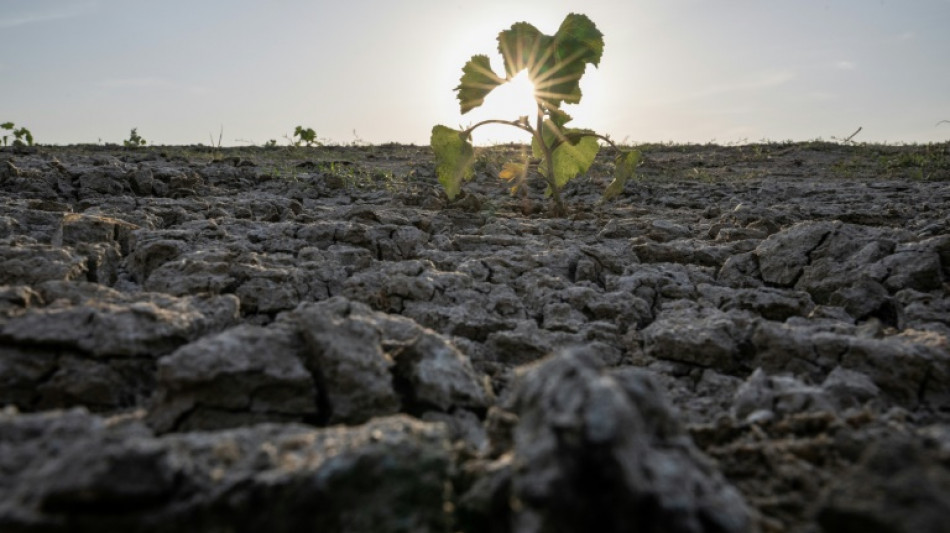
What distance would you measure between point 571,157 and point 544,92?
632mm

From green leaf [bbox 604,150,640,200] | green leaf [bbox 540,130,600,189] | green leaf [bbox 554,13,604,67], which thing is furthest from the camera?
green leaf [bbox 540,130,600,189]

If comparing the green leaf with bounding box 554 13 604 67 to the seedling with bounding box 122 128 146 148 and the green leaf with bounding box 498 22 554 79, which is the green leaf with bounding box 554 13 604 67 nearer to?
the green leaf with bounding box 498 22 554 79

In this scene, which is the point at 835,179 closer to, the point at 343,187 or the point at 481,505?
the point at 343,187

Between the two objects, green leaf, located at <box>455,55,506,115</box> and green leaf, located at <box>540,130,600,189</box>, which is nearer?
green leaf, located at <box>455,55,506,115</box>

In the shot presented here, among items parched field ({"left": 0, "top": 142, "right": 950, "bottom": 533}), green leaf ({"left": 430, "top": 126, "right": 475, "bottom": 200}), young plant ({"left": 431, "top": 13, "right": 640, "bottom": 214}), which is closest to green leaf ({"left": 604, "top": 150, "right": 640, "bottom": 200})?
young plant ({"left": 431, "top": 13, "right": 640, "bottom": 214})

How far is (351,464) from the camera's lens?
1271 mm

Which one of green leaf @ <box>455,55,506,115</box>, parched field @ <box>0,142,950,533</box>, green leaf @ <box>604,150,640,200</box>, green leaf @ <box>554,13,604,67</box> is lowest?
parched field @ <box>0,142,950,533</box>

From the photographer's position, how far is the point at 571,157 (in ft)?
19.1

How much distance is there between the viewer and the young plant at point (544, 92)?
5.40m

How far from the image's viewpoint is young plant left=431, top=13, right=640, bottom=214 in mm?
5402

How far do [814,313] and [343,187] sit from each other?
15.6 feet

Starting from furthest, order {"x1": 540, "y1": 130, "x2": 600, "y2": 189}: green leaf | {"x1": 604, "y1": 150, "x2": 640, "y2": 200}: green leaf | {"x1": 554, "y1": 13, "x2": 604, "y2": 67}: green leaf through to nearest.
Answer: {"x1": 540, "y1": 130, "x2": 600, "y2": 189}: green leaf < {"x1": 604, "y1": 150, "x2": 640, "y2": 200}: green leaf < {"x1": 554, "y1": 13, "x2": 604, "y2": 67}: green leaf

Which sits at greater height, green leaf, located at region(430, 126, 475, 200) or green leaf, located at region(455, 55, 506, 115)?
green leaf, located at region(455, 55, 506, 115)

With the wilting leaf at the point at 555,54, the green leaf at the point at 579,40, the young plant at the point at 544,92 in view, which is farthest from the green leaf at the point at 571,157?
the green leaf at the point at 579,40
